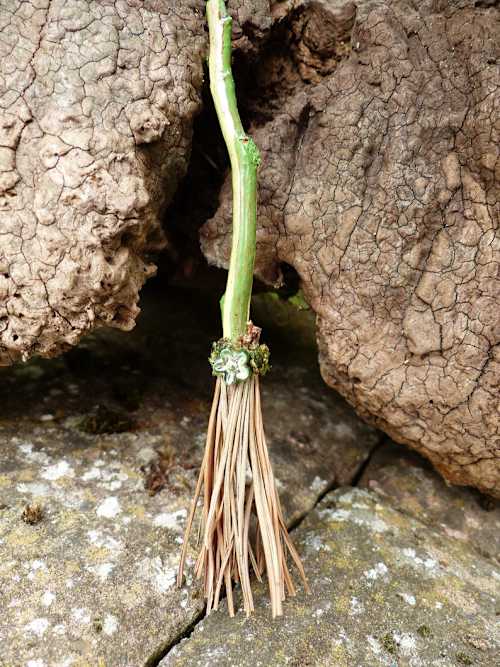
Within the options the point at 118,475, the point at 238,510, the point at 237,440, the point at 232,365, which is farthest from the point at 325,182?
the point at 118,475

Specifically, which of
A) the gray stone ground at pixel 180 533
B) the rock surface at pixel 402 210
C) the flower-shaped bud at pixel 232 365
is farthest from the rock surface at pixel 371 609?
the flower-shaped bud at pixel 232 365

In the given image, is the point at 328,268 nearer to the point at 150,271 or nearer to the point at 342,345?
the point at 342,345

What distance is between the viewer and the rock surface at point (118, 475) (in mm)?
1154

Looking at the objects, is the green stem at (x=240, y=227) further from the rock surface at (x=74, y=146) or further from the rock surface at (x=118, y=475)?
the rock surface at (x=118, y=475)

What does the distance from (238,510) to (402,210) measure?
90cm

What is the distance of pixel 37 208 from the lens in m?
1.33

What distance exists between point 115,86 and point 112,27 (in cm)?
16

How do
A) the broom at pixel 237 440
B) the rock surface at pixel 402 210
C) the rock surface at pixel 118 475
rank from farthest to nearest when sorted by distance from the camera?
the rock surface at pixel 402 210
the broom at pixel 237 440
the rock surface at pixel 118 475

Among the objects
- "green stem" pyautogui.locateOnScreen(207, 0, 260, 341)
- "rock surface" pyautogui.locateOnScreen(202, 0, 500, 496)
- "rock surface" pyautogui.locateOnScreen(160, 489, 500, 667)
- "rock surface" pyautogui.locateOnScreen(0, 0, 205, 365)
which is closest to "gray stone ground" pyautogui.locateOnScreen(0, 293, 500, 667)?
"rock surface" pyautogui.locateOnScreen(160, 489, 500, 667)

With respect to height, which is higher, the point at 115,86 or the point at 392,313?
the point at 115,86

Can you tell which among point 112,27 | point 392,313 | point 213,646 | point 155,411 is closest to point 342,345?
point 392,313

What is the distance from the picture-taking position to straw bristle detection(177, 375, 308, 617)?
1.24 metres

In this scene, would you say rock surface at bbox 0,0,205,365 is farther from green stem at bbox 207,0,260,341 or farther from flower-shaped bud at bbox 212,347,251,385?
flower-shaped bud at bbox 212,347,251,385

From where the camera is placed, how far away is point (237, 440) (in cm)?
133
